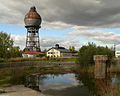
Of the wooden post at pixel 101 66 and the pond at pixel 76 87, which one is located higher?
the wooden post at pixel 101 66

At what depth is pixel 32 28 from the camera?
61500mm

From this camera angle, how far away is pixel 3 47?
37188 millimetres

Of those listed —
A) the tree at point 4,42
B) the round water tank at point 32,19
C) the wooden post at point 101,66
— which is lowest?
the wooden post at point 101,66

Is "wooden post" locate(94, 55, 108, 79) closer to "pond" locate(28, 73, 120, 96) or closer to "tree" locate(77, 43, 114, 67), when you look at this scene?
"pond" locate(28, 73, 120, 96)

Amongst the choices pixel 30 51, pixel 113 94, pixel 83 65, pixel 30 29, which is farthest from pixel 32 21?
pixel 113 94

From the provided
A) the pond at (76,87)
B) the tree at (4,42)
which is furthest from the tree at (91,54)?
the tree at (4,42)

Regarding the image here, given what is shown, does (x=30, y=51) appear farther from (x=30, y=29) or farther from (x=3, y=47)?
(x=3, y=47)

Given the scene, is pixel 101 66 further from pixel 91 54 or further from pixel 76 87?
pixel 91 54

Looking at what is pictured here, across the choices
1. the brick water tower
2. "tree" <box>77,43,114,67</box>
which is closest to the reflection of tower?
the brick water tower

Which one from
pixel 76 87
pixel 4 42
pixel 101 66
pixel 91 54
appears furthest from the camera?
pixel 4 42

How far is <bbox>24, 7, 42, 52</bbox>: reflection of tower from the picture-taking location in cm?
5957

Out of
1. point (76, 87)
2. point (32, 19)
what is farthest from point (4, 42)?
point (76, 87)

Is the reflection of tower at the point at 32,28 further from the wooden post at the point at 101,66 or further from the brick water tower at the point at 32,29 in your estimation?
the wooden post at the point at 101,66

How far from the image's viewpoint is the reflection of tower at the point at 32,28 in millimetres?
59569
